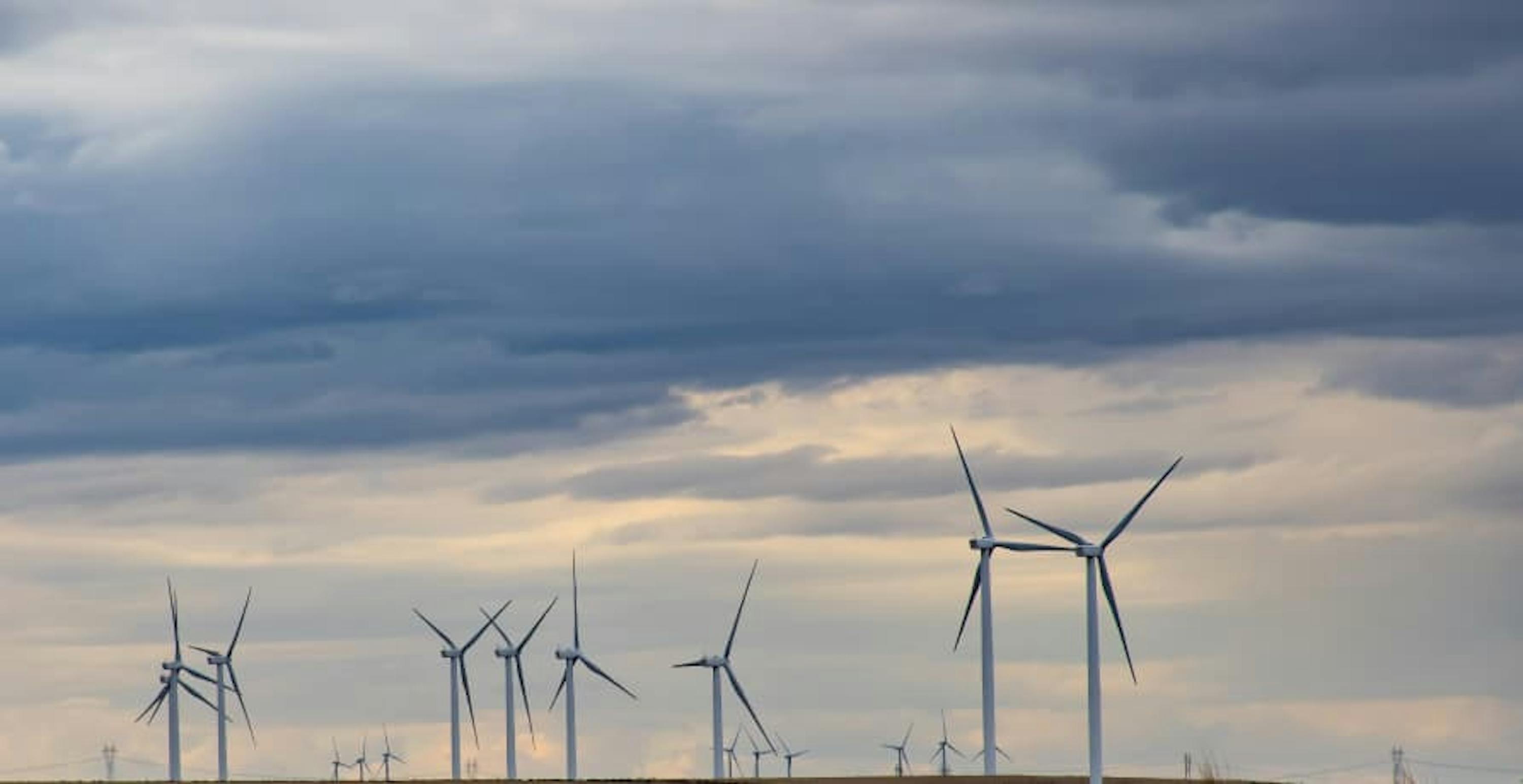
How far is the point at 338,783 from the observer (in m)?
199

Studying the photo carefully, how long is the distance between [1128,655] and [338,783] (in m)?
50.7

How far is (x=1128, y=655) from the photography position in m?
198
